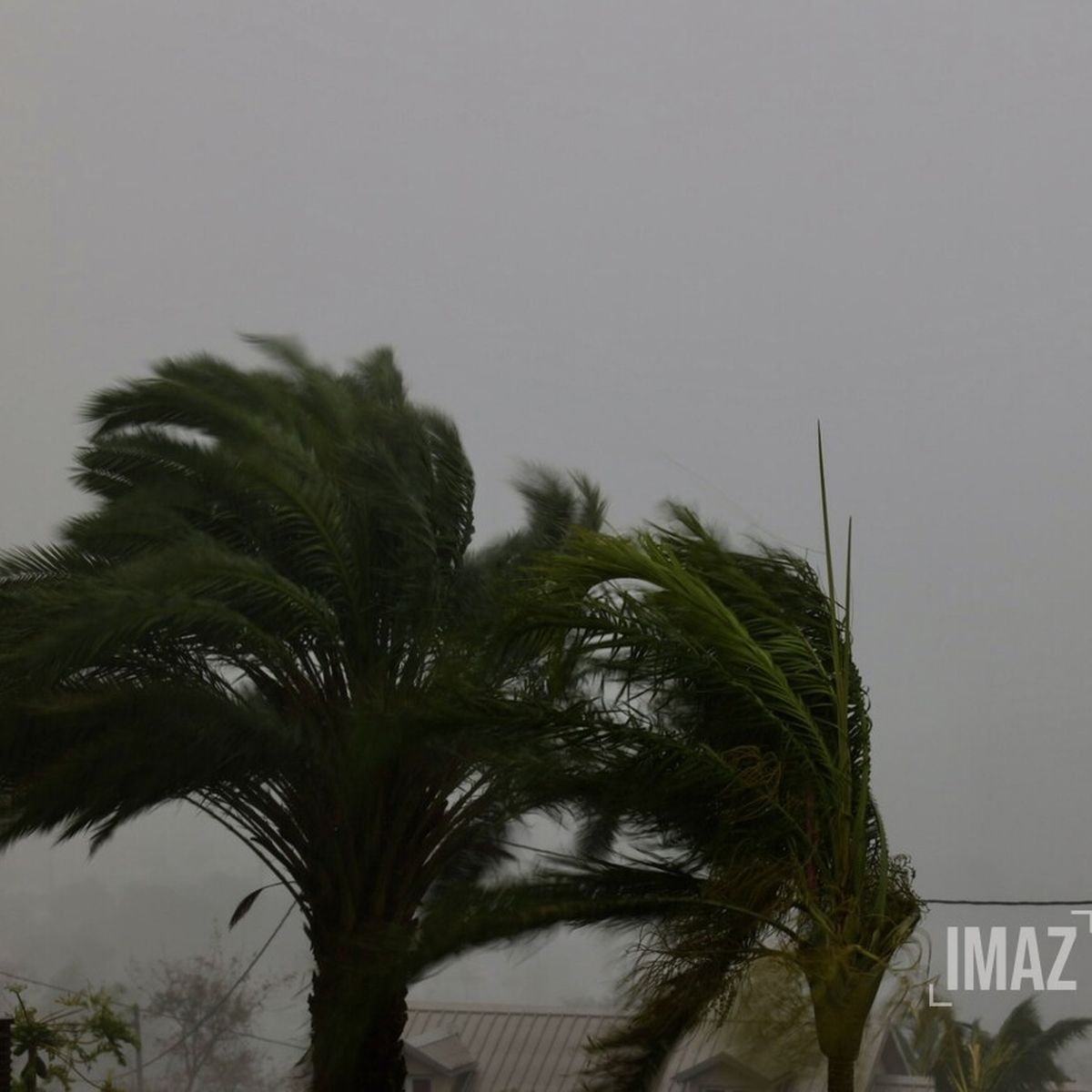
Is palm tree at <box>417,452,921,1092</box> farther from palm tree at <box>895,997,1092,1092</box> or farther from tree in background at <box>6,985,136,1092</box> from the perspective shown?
tree in background at <box>6,985,136,1092</box>

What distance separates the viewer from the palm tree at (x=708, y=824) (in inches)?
349

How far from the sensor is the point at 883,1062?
17031 millimetres

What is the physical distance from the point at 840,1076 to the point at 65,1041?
451 inches

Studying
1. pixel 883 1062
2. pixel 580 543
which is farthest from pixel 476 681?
pixel 883 1062

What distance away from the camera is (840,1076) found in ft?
29.7

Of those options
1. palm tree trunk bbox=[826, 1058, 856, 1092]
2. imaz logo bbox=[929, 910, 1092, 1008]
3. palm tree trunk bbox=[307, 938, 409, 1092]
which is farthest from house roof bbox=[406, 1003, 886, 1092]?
palm tree trunk bbox=[826, 1058, 856, 1092]

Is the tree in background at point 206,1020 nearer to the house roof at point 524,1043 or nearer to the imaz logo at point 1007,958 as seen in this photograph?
the house roof at point 524,1043

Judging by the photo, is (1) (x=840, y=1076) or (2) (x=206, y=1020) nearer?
(1) (x=840, y=1076)

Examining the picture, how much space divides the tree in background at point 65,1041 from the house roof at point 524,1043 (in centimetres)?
333

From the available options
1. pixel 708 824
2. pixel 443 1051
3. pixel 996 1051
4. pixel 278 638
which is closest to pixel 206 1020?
pixel 443 1051

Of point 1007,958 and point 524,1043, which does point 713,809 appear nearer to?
point 524,1043

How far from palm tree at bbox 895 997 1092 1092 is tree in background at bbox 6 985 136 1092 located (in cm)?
839

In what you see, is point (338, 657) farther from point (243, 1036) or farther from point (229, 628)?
point (243, 1036)

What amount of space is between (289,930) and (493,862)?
16759 mm
